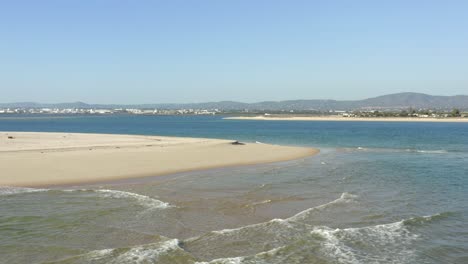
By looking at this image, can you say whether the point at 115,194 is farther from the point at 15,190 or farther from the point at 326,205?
the point at 326,205

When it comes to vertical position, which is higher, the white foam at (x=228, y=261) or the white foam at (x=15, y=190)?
the white foam at (x=15, y=190)

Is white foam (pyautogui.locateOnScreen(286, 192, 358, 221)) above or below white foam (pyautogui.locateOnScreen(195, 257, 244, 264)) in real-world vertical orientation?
below

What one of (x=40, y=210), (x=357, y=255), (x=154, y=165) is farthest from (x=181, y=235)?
(x=154, y=165)

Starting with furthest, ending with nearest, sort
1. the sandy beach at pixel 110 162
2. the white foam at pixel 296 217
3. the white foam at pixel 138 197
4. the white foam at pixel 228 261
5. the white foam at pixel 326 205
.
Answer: the sandy beach at pixel 110 162 < the white foam at pixel 138 197 < the white foam at pixel 326 205 < the white foam at pixel 296 217 < the white foam at pixel 228 261

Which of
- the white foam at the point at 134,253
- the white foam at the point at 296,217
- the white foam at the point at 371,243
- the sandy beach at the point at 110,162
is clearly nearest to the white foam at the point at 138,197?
the sandy beach at the point at 110,162

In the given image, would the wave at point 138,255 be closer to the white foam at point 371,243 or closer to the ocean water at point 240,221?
the ocean water at point 240,221

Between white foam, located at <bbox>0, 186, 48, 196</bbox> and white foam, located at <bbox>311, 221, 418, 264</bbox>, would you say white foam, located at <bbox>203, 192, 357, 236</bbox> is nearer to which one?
white foam, located at <bbox>311, 221, 418, 264</bbox>

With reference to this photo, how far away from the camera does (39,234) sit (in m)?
13.3

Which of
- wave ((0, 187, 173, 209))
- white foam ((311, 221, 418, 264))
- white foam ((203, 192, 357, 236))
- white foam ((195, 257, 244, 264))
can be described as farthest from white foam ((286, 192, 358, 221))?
wave ((0, 187, 173, 209))

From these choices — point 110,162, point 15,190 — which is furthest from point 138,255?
point 110,162

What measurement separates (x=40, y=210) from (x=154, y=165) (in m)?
13.9

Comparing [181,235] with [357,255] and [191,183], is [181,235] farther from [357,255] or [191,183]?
[191,183]

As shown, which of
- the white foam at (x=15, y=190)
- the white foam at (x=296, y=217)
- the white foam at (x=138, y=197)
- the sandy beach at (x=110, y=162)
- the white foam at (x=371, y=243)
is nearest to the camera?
the white foam at (x=371, y=243)

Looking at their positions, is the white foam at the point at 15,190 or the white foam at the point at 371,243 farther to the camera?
the white foam at the point at 15,190
